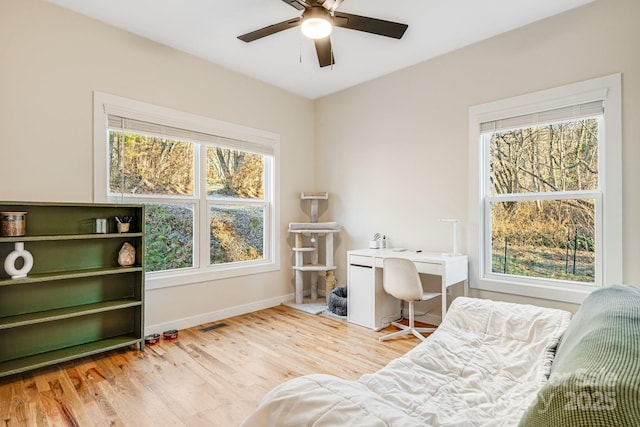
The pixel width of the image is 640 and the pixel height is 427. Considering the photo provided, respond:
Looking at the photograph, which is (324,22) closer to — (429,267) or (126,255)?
(429,267)

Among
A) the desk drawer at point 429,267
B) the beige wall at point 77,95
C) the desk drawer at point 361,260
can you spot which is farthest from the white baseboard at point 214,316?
the desk drawer at point 429,267

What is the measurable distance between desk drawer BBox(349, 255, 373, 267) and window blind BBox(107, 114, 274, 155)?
173 centimetres

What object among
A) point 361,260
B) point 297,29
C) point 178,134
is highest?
point 297,29

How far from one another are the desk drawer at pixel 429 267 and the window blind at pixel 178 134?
2.31 meters

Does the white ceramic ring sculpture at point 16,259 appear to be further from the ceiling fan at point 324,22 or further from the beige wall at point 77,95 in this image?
the ceiling fan at point 324,22

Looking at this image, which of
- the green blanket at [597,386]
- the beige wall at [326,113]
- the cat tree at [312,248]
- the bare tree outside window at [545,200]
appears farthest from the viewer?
the cat tree at [312,248]

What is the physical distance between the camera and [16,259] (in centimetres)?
239

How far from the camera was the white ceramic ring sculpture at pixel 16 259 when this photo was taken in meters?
→ 2.29

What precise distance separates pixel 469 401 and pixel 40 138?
Answer: 3.34 m

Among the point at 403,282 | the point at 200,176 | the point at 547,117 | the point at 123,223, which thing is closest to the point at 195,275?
the point at 123,223

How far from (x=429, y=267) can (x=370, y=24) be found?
6.81 ft

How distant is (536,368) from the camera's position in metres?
1.44

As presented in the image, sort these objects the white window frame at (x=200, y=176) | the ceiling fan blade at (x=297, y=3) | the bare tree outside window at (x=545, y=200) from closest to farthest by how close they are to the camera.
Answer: the ceiling fan blade at (x=297, y=3), the bare tree outside window at (x=545, y=200), the white window frame at (x=200, y=176)

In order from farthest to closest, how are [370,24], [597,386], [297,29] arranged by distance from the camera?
[297,29] → [370,24] → [597,386]
